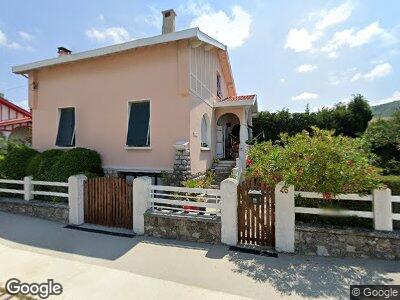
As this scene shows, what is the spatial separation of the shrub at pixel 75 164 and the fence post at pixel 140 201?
309 cm

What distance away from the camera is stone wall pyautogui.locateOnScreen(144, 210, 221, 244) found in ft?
20.7

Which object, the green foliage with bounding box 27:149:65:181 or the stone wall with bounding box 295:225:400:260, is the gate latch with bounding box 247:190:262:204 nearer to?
the stone wall with bounding box 295:225:400:260

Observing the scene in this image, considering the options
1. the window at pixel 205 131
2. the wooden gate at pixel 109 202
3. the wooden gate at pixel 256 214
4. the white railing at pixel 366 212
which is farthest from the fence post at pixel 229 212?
the window at pixel 205 131

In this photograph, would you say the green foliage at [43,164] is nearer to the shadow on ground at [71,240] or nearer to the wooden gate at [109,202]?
the shadow on ground at [71,240]

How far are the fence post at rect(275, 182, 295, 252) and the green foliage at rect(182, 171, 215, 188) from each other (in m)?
3.13

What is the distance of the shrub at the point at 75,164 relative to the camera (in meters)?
9.27

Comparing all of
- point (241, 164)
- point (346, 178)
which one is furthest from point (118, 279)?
point (241, 164)

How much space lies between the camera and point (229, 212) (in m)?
6.12

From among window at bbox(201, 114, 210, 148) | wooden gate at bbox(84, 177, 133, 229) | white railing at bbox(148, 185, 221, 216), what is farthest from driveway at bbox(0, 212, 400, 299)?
window at bbox(201, 114, 210, 148)

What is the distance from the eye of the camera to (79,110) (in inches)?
458

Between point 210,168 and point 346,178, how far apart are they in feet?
24.2

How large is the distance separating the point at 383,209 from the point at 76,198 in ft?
25.1

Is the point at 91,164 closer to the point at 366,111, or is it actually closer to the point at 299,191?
the point at 299,191

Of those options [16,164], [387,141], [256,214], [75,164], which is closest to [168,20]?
[75,164]
